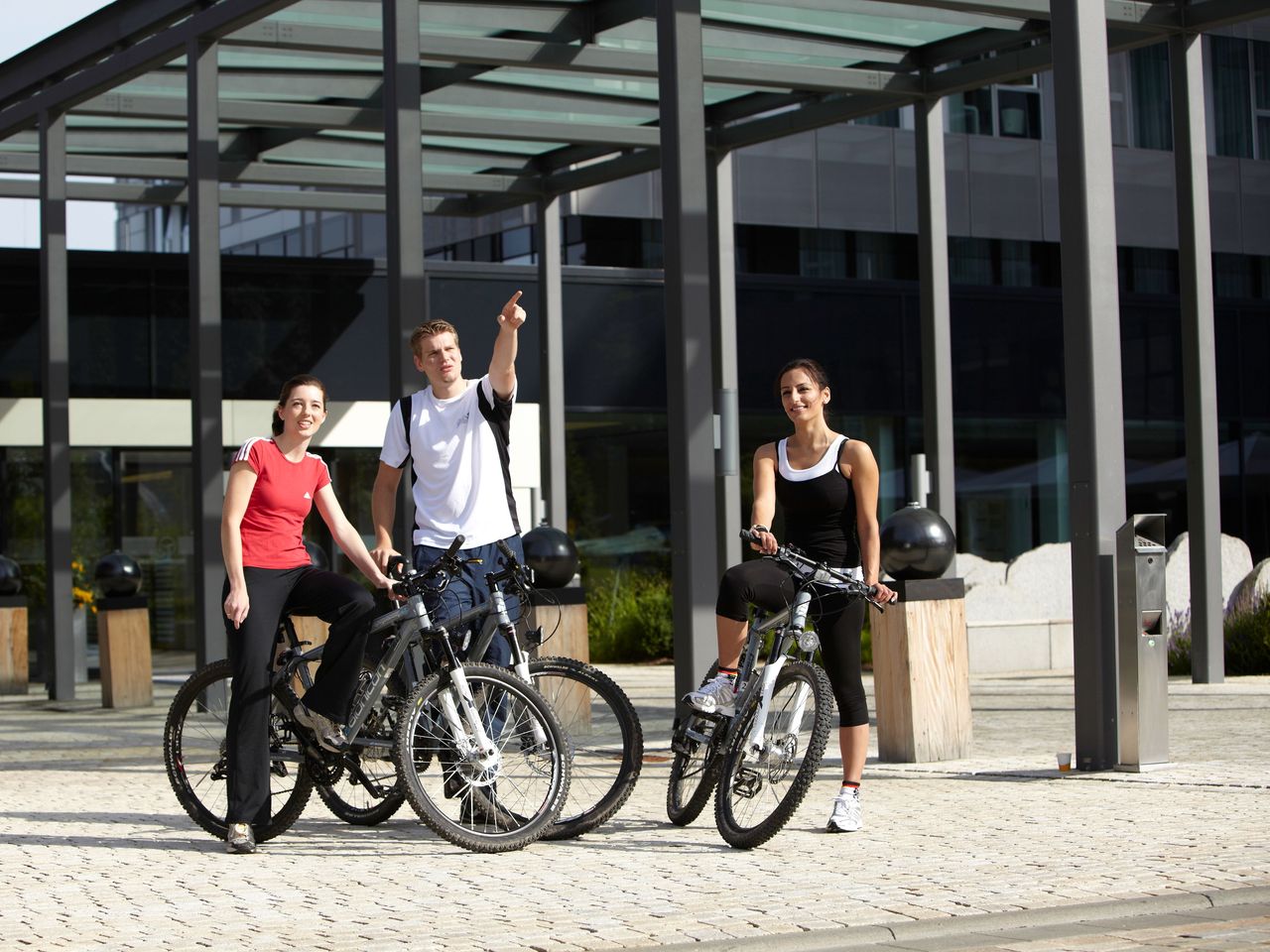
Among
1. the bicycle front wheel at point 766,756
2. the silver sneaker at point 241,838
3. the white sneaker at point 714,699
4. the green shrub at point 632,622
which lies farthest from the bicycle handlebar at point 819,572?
the green shrub at point 632,622

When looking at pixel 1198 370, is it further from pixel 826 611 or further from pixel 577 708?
pixel 577 708

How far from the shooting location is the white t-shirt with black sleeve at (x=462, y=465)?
756cm

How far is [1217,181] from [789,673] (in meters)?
22.5

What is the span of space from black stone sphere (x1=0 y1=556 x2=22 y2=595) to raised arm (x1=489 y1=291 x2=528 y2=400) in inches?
417

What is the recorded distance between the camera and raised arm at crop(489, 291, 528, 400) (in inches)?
274

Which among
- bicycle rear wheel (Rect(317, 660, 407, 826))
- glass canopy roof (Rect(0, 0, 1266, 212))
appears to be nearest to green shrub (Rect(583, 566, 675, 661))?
glass canopy roof (Rect(0, 0, 1266, 212))

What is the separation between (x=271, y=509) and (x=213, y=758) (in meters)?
1.22

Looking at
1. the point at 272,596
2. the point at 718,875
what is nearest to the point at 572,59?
the point at 272,596

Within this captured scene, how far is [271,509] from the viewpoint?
7617 millimetres

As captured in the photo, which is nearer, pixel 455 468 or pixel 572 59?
pixel 455 468

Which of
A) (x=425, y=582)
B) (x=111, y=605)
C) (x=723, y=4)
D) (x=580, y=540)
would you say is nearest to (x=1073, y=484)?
(x=425, y=582)

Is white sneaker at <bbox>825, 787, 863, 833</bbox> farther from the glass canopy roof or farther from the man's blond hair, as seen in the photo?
the glass canopy roof

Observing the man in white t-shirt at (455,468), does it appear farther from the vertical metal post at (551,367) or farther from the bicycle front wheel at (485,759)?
the vertical metal post at (551,367)

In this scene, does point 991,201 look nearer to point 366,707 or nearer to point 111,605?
point 111,605
